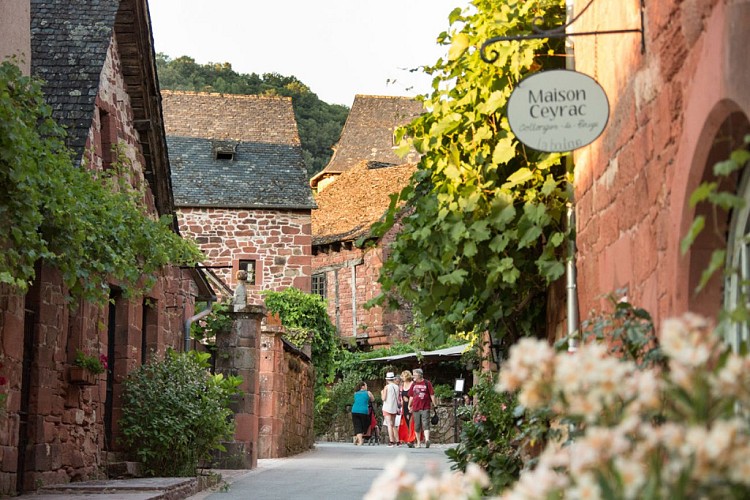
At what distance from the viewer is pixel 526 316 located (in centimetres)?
920

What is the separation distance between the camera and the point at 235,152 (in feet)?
113

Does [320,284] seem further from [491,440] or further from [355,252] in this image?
[491,440]

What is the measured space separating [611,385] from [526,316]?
638 centimetres

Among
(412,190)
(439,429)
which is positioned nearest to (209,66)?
(439,429)

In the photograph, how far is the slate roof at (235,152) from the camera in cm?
3262

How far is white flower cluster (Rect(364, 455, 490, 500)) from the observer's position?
2.86 meters

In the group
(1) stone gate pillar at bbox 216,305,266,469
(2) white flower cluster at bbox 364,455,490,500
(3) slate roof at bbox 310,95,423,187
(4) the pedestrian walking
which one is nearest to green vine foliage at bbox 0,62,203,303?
(1) stone gate pillar at bbox 216,305,266,469

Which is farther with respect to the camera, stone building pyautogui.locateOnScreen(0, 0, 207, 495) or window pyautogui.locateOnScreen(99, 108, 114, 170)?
window pyautogui.locateOnScreen(99, 108, 114, 170)

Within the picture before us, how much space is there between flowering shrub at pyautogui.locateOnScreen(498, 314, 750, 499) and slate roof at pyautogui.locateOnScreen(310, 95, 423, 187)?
46222mm

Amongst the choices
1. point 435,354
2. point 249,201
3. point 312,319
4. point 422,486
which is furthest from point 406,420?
point 422,486

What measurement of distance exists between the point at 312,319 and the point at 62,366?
1957 centimetres

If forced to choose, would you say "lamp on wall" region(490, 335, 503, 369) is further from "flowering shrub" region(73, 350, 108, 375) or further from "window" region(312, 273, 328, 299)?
"window" region(312, 273, 328, 299)

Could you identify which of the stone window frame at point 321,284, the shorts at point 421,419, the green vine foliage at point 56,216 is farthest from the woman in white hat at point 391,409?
the stone window frame at point 321,284

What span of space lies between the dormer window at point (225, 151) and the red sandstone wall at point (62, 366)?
18339 millimetres
